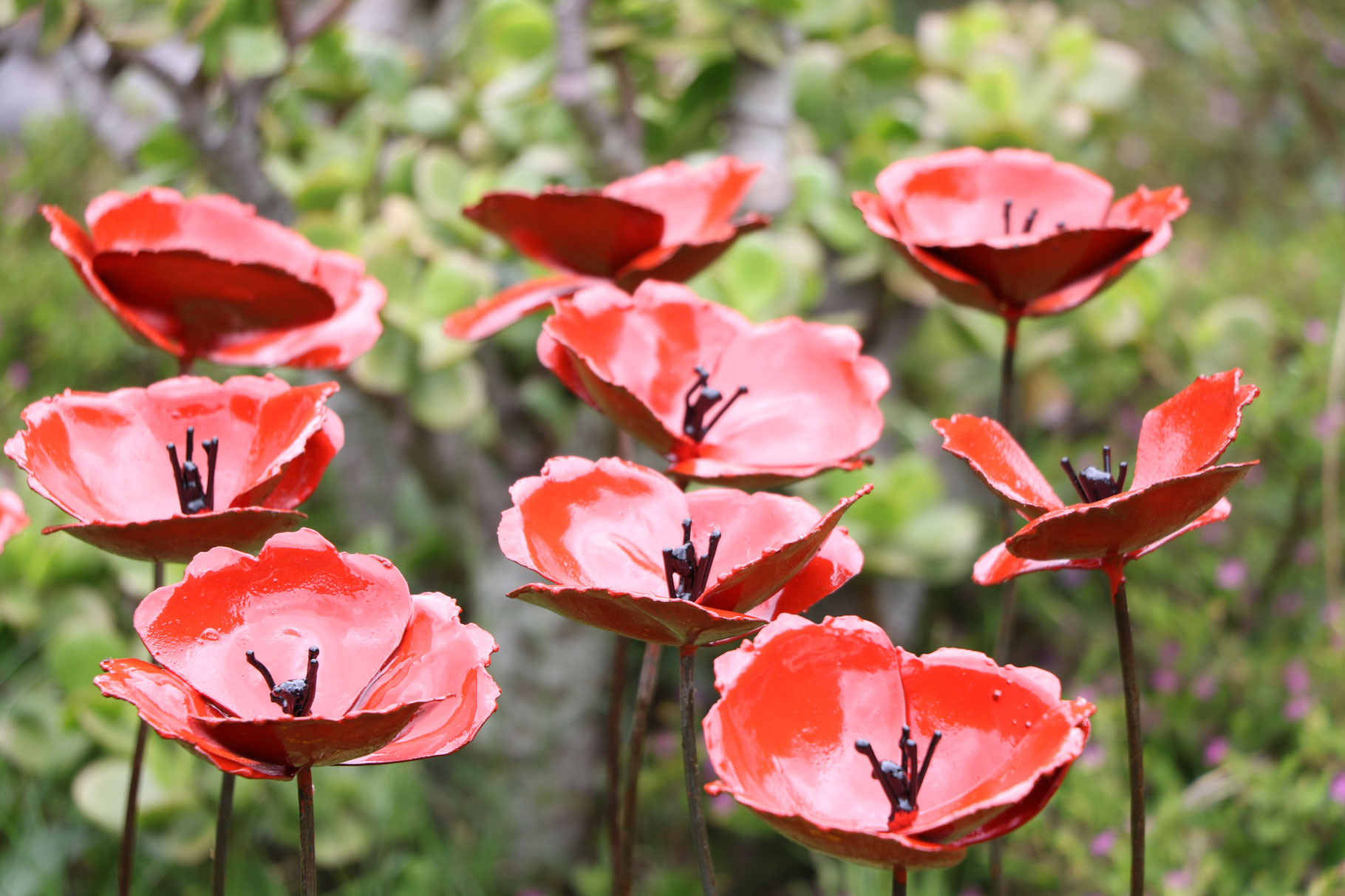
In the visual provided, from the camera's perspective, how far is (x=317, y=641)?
501 millimetres

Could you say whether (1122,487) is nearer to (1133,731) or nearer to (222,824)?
(1133,731)

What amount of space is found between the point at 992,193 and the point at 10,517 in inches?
23.4

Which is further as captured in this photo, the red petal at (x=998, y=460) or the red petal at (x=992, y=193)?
the red petal at (x=992, y=193)

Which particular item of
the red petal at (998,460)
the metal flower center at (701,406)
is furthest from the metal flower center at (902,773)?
the metal flower center at (701,406)

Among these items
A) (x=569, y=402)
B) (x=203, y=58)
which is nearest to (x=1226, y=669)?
(x=569, y=402)

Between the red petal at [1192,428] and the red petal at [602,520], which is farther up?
the red petal at [1192,428]

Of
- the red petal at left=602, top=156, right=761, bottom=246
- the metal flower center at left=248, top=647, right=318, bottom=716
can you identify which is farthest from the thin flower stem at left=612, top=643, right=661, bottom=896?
the red petal at left=602, top=156, right=761, bottom=246

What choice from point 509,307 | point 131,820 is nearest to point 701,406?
point 509,307

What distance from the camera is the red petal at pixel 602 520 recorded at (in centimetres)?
50

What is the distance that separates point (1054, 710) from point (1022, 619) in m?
1.46

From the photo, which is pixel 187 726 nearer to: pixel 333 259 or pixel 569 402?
pixel 333 259

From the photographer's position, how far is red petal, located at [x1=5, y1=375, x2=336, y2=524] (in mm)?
499

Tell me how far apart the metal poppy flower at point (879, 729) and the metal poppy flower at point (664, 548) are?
0.09 ft

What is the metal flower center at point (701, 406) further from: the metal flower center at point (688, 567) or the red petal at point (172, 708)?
the red petal at point (172, 708)
